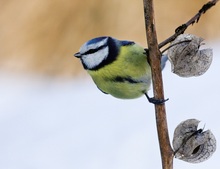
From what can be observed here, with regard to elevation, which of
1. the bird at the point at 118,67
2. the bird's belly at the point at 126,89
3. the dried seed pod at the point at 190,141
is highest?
the bird at the point at 118,67

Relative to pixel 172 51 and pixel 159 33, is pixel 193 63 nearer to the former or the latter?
pixel 172 51

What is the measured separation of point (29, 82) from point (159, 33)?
0.41 metres

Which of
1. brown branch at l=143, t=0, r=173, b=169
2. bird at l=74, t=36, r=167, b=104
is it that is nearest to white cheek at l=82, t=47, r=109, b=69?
bird at l=74, t=36, r=167, b=104

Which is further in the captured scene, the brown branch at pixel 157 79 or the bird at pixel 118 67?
the bird at pixel 118 67

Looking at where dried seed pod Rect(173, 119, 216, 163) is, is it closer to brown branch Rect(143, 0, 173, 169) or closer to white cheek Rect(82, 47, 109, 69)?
brown branch Rect(143, 0, 173, 169)

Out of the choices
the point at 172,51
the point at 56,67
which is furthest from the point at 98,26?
the point at 172,51

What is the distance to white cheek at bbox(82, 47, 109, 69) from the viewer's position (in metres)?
0.52

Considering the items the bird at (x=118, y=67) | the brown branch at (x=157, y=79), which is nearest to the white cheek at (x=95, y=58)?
the bird at (x=118, y=67)

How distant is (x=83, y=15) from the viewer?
5.38 feet

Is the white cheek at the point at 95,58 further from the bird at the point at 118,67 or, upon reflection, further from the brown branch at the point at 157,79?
the brown branch at the point at 157,79

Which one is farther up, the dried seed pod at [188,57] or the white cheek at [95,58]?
the white cheek at [95,58]

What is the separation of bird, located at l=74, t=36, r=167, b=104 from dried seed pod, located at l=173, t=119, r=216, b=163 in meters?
0.09

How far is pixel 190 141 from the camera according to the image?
455 millimetres

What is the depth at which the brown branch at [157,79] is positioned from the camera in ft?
1.38
